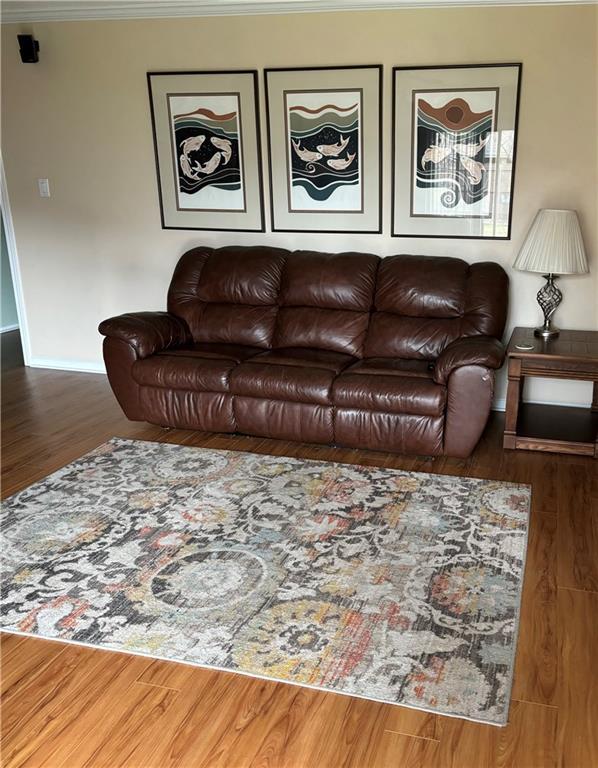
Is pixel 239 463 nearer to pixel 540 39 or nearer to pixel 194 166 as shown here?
pixel 194 166

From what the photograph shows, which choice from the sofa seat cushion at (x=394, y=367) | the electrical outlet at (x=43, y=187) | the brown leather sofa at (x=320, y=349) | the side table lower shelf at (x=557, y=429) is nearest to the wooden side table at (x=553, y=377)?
the side table lower shelf at (x=557, y=429)

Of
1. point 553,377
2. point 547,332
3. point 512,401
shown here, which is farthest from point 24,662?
point 547,332

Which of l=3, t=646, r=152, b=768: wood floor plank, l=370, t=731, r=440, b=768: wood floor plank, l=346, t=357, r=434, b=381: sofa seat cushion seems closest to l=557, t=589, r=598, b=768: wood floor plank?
l=370, t=731, r=440, b=768: wood floor plank

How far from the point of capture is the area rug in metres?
2.23

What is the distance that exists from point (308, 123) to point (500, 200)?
125cm

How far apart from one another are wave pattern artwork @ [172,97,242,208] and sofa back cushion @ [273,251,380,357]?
0.80 m

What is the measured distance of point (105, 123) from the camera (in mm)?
4891

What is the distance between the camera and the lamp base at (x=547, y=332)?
399 centimetres

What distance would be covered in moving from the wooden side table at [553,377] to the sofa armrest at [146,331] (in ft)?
6.41

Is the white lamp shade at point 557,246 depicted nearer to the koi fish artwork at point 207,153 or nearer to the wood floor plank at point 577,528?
the wood floor plank at point 577,528

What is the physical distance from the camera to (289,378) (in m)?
3.81

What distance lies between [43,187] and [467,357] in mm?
3378

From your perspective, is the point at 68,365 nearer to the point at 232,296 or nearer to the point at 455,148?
the point at 232,296

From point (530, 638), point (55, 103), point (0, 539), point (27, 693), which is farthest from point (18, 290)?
point (530, 638)
